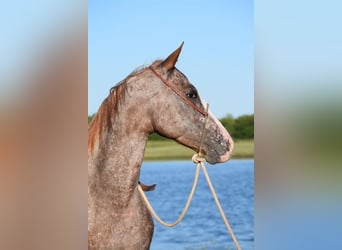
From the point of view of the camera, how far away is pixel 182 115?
1.56 meters

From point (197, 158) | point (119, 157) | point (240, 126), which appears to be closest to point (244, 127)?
point (240, 126)

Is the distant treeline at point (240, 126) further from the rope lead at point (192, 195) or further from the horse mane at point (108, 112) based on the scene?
the horse mane at point (108, 112)

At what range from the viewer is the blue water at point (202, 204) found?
169 centimetres

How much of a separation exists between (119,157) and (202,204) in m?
0.39

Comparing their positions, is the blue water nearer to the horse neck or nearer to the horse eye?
the horse neck

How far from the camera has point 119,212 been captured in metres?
1.59

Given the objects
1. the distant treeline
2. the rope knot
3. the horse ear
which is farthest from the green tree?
the horse ear

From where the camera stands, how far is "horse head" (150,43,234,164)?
154 centimetres

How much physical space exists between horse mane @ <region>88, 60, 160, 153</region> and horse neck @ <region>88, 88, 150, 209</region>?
1 centimetres

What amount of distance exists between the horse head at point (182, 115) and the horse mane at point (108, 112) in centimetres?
8
